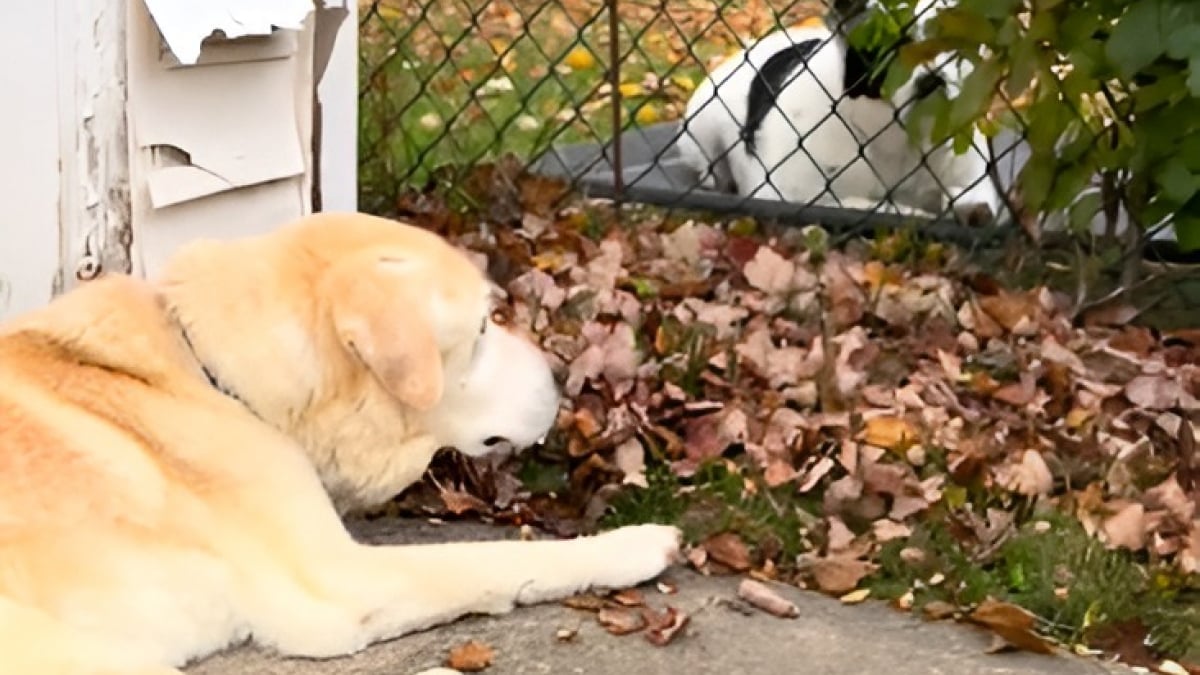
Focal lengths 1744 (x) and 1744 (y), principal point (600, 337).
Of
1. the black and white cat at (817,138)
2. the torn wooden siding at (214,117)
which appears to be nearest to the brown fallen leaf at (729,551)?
the torn wooden siding at (214,117)

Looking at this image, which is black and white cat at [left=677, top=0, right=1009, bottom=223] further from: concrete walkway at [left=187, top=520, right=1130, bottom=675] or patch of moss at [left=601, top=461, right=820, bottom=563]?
concrete walkway at [left=187, top=520, right=1130, bottom=675]

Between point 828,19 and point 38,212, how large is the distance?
2920 mm

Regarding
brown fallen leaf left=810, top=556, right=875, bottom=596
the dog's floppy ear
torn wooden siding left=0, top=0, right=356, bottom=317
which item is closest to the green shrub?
brown fallen leaf left=810, top=556, right=875, bottom=596

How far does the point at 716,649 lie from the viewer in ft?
8.62

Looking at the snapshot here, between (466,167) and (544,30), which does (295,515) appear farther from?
(544,30)

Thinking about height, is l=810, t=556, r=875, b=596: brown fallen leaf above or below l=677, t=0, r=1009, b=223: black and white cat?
below

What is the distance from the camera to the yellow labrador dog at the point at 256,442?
2.45m

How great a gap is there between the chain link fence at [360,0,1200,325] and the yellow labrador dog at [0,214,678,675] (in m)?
1.75

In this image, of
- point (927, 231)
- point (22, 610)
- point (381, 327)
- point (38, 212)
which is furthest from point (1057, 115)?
point (22, 610)

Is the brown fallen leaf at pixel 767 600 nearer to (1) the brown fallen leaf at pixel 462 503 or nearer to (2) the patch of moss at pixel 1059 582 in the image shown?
(2) the patch of moss at pixel 1059 582

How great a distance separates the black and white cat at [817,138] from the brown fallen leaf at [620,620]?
2.56 meters

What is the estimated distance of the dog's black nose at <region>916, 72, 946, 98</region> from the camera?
427 centimetres

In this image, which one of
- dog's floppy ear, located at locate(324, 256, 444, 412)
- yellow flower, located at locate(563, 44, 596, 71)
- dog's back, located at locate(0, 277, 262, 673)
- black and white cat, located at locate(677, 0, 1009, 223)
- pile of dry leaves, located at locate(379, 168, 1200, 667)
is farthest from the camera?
yellow flower, located at locate(563, 44, 596, 71)

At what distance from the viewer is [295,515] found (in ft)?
8.45
